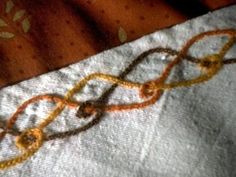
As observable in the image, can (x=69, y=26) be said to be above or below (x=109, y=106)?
above

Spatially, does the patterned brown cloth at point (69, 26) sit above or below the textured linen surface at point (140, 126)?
above

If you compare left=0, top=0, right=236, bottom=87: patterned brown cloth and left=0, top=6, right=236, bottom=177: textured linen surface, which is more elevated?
left=0, top=0, right=236, bottom=87: patterned brown cloth

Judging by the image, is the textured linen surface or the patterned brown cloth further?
the patterned brown cloth

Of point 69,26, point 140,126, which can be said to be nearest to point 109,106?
point 140,126

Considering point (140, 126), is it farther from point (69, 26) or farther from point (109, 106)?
point (69, 26)

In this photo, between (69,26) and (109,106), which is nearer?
(109,106)

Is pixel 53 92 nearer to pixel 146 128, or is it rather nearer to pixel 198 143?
pixel 146 128
